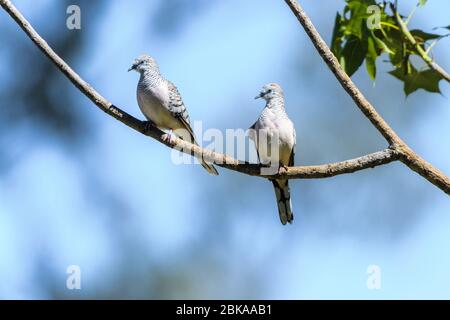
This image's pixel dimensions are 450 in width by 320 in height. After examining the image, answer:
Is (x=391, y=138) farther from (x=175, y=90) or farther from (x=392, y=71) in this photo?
(x=175, y=90)

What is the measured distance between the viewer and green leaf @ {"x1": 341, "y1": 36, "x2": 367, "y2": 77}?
10.0 ft

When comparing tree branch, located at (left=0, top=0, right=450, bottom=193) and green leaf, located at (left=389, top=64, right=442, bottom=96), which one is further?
tree branch, located at (left=0, top=0, right=450, bottom=193)

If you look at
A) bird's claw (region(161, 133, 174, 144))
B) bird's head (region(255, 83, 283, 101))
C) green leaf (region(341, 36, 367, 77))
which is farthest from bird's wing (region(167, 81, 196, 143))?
green leaf (region(341, 36, 367, 77))

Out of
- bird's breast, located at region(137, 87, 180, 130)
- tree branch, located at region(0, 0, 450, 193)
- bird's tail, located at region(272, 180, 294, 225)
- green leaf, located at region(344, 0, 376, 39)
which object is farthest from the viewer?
bird's breast, located at region(137, 87, 180, 130)

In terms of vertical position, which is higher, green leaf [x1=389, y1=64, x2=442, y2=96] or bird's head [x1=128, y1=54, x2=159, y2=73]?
bird's head [x1=128, y1=54, x2=159, y2=73]

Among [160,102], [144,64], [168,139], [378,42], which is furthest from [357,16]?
[144,64]

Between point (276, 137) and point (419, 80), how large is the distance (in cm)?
281

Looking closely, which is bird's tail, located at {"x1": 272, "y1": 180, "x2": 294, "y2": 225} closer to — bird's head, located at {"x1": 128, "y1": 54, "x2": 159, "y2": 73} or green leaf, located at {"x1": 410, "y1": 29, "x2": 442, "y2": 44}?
bird's head, located at {"x1": 128, "y1": 54, "x2": 159, "y2": 73}

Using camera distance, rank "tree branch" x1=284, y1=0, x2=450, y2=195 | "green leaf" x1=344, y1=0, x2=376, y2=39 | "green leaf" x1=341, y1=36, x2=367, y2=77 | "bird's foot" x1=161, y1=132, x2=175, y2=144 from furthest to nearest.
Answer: "bird's foot" x1=161, y1=132, x2=175, y2=144 → "tree branch" x1=284, y1=0, x2=450, y2=195 → "green leaf" x1=341, y1=36, x2=367, y2=77 → "green leaf" x1=344, y1=0, x2=376, y2=39

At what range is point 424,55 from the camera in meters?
2.81

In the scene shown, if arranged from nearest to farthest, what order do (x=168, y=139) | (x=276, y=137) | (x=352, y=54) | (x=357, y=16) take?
(x=357, y=16), (x=352, y=54), (x=168, y=139), (x=276, y=137)

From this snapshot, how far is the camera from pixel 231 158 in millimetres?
4410

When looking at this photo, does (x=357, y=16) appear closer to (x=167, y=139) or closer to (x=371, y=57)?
(x=371, y=57)

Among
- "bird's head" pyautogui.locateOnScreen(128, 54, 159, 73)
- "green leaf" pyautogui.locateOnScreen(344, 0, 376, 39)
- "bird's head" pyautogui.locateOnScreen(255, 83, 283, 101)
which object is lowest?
"green leaf" pyautogui.locateOnScreen(344, 0, 376, 39)
